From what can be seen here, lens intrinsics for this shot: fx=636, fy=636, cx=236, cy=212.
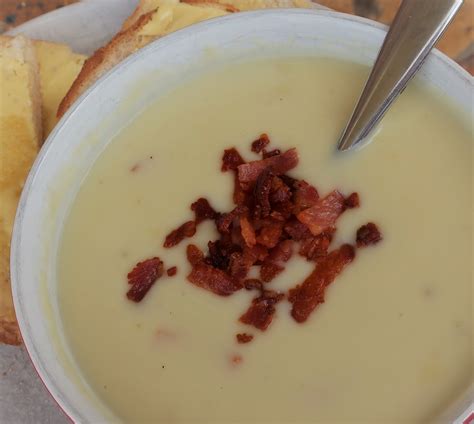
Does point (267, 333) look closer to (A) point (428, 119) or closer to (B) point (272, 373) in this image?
(B) point (272, 373)

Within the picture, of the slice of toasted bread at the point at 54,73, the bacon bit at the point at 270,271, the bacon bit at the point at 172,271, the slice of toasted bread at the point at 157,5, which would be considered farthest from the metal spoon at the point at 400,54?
the slice of toasted bread at the point at 54,73

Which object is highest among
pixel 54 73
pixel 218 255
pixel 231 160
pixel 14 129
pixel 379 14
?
pixel 379 14

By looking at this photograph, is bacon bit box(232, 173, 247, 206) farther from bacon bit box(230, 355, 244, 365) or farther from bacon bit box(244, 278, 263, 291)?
bacon bit box(230, 355, 244, 365)

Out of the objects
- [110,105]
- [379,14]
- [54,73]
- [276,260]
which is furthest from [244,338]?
[379,14]

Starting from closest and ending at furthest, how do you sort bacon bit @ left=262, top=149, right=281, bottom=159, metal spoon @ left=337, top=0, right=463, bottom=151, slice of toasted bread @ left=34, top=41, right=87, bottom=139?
metal spoon @ left=337, top=0, right=463, bottom=151 < bacon bit @ left=262, top=149, right=281, bottom=159 < slice of toasted bread @ left=34, top=41, right=87, bottom=139

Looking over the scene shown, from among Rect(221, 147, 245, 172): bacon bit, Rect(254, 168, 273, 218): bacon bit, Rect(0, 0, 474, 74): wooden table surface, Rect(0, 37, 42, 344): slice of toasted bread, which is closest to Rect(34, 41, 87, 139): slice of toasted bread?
Rect(0, 37, 42, 344): slice of toasted bread

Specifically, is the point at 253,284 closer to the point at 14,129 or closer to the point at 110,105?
the point at 110,105
